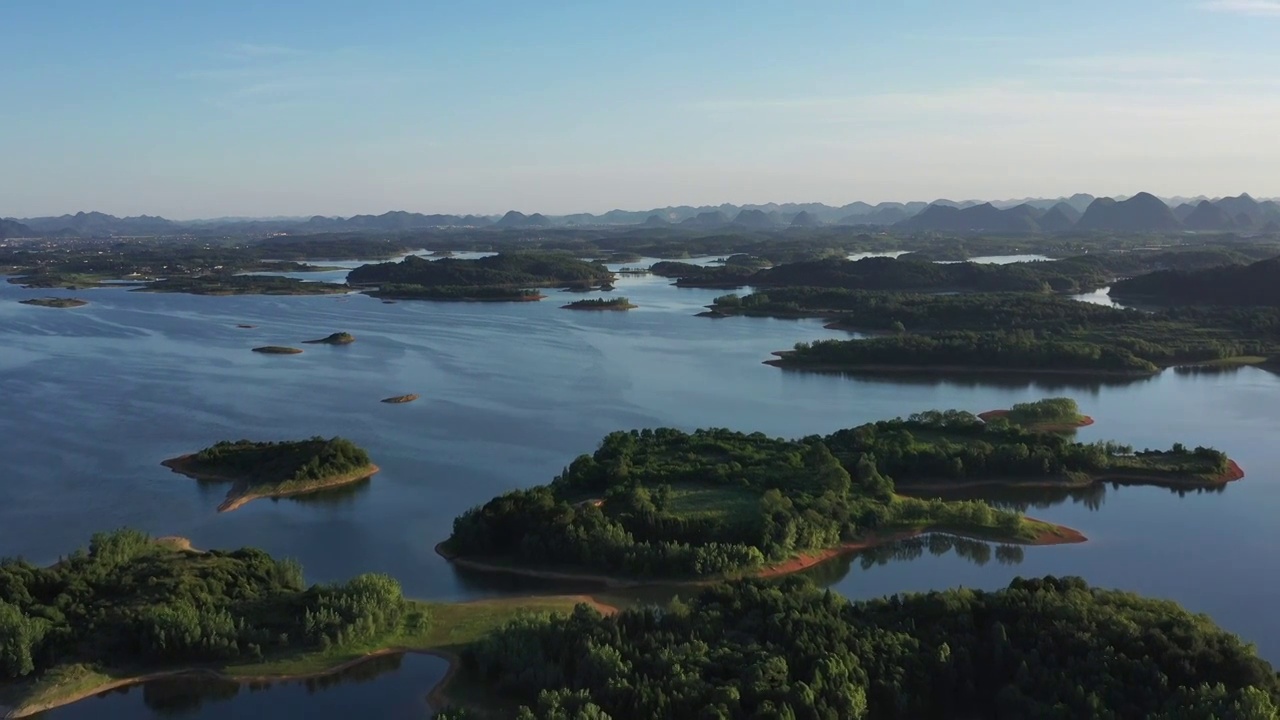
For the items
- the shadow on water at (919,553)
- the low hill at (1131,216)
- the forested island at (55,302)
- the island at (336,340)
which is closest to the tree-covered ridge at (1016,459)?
the shadow on water at (919,553)

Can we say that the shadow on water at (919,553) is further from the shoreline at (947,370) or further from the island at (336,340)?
the island at (336,340)

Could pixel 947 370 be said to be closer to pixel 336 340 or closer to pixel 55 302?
pixel 336 340

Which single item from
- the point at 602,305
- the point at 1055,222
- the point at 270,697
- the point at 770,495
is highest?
the point at 1055,222

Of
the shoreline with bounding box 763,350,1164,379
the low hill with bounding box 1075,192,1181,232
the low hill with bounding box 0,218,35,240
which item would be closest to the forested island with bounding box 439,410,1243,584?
the shoreline with bounding box 763,350,1164,379

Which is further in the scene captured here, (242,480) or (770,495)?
(242,480)

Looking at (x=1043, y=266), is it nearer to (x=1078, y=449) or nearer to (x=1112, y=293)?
(x=1112, y=293)

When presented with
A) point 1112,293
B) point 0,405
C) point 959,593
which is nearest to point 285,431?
point 0,405

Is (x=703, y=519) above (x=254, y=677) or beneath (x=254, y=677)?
above

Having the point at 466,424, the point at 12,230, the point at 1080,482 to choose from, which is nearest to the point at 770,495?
the point at 1080,482
